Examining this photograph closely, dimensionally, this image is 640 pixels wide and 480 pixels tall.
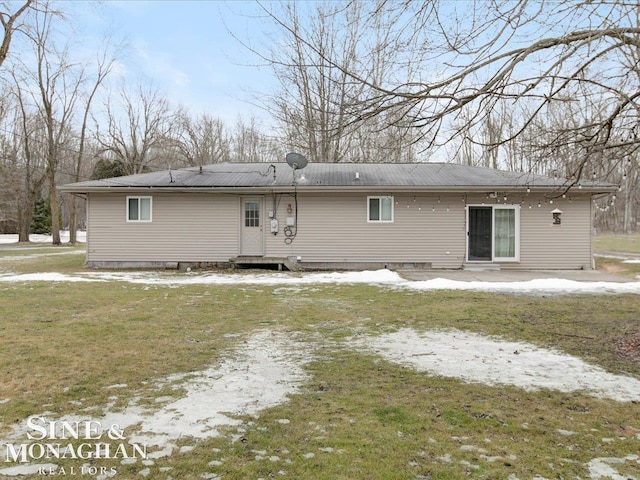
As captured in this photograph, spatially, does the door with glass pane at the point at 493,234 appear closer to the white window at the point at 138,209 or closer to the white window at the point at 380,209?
the white window at the point at 380,209

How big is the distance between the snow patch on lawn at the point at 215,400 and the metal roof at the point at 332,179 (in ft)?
28.7

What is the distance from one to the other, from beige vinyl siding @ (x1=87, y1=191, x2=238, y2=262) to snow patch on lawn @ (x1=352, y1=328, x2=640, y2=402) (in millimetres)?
9043

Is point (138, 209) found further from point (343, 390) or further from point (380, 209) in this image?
point (343, 390)

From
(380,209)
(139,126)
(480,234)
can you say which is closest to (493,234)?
(480,234)

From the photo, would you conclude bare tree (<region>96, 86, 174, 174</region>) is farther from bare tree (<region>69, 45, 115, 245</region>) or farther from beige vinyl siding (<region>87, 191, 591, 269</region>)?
beige vinyl siding (<region>87, 191, 591, 269</region>)

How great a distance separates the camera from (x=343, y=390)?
3697 mm

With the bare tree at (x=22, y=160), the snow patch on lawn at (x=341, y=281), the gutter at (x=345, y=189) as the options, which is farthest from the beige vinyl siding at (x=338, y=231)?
the bare tree at (x=22, y=160)

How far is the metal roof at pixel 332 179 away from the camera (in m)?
12.8

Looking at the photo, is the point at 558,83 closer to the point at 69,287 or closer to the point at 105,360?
the point at 105,360

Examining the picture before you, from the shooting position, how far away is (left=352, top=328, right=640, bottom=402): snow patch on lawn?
3838mm

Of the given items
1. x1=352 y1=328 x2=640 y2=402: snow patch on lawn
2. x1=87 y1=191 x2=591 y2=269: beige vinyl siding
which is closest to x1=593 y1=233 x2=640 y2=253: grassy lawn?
x1=87 y1=191 x2=591 y2=269: beige vinyl siding

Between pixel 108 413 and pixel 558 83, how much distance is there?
4791 mm

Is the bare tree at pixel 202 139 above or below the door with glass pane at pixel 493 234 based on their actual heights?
above

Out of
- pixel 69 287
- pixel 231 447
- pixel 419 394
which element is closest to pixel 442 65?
pixel 419 394
